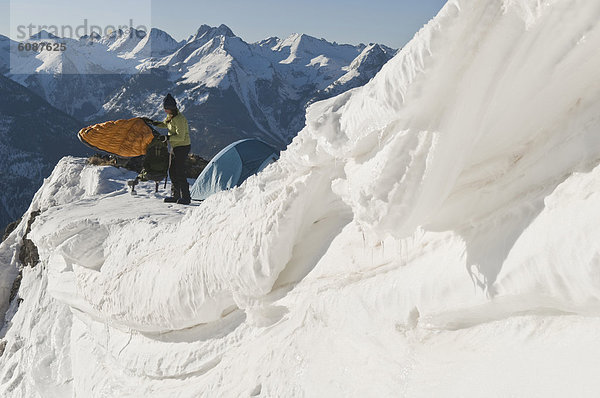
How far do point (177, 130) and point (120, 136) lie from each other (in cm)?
111

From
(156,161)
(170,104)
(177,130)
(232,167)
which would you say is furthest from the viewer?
(232,167)

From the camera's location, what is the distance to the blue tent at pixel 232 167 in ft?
43.4

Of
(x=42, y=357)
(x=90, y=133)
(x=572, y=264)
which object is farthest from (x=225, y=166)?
(x=572, y=264)

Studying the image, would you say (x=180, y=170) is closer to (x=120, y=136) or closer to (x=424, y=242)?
→ (x=120, y=136)

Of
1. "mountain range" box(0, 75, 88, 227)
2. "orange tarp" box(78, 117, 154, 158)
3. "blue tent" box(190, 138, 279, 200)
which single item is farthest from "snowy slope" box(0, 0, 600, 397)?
"mountain range" box(0, 75, 88, 227)

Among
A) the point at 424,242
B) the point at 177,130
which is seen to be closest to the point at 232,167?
the point at 177,130

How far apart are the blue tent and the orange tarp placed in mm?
4147

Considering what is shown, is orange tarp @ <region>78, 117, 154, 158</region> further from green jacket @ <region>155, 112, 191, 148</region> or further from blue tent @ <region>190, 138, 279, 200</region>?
Result: blue tent @ <region>190, 138, 279, 200</region>

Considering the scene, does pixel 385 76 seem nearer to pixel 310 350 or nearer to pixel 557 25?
pixel 557 25

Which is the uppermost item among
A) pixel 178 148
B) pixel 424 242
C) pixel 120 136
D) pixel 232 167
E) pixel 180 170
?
pixel 232 167

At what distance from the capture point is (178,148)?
27.1 feet

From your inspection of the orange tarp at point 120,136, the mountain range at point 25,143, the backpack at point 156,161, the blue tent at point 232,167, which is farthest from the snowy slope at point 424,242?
the mountain range at point 25,143

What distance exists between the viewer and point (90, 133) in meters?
7.79

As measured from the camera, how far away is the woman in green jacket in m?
7.98
